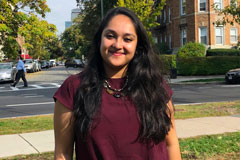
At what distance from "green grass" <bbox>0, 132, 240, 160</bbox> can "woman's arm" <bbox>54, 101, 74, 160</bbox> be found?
10.6 feet

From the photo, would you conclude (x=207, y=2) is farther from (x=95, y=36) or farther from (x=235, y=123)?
(x=95, y=36)

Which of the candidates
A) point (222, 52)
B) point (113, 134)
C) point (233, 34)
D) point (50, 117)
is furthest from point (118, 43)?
point (233, 34)

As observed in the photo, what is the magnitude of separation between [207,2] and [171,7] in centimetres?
550

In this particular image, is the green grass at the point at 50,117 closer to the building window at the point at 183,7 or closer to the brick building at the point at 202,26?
the brick building at the point at 202,26

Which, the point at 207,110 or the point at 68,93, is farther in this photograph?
the point at 207,110

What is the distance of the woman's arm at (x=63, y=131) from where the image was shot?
202cm

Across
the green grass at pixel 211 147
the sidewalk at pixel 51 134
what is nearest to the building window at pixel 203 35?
the sidewalk at pixel 51 134

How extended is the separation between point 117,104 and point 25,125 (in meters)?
6.34

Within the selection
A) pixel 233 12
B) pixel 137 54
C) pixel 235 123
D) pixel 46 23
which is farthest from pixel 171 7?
pixel 137 54

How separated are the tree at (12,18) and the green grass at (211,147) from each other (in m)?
5.66

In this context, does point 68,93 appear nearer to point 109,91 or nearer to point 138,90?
point 109,91

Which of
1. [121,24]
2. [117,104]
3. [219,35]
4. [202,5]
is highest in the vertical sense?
[202,5]

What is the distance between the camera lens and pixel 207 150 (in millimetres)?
5242

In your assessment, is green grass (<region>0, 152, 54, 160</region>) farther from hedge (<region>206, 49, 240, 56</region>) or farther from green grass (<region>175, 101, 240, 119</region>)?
hedge (<region>206, 49, 240, 56</region>)
